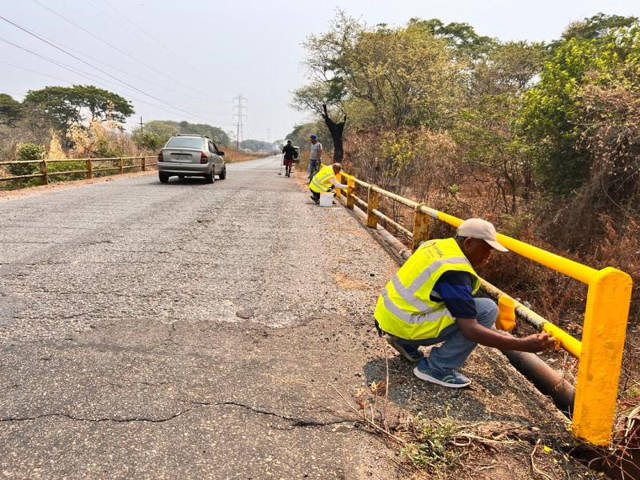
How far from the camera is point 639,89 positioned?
546cm

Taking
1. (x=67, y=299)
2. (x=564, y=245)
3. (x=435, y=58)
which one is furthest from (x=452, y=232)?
(x=435, y=58)

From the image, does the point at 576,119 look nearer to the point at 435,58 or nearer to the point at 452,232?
the point at 452,232

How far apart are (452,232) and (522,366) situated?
408 cm

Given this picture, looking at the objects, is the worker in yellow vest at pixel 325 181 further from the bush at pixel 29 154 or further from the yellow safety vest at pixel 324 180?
the bush at pixel 29 154

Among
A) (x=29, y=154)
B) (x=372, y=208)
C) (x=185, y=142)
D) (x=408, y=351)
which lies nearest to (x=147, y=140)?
(x=29, y=154)

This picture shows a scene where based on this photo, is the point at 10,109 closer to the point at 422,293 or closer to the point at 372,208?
the point at 372,208

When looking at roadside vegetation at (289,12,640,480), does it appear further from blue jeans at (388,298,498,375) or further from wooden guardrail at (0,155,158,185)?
wooden guardrail at (0,155,158,185)

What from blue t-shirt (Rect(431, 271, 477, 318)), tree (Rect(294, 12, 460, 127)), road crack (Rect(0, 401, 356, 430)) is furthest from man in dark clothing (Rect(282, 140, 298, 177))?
road crack (Rect(0, 401, 356, 430))

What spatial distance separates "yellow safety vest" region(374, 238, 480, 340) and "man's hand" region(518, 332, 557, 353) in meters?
0.40

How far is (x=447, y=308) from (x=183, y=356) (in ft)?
6.20

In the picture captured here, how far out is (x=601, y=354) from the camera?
7.04ft

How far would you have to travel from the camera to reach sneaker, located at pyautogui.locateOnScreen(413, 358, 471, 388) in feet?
9.37

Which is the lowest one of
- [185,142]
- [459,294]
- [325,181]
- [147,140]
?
[459,294]

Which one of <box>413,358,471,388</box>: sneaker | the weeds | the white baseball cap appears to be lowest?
the weeds
